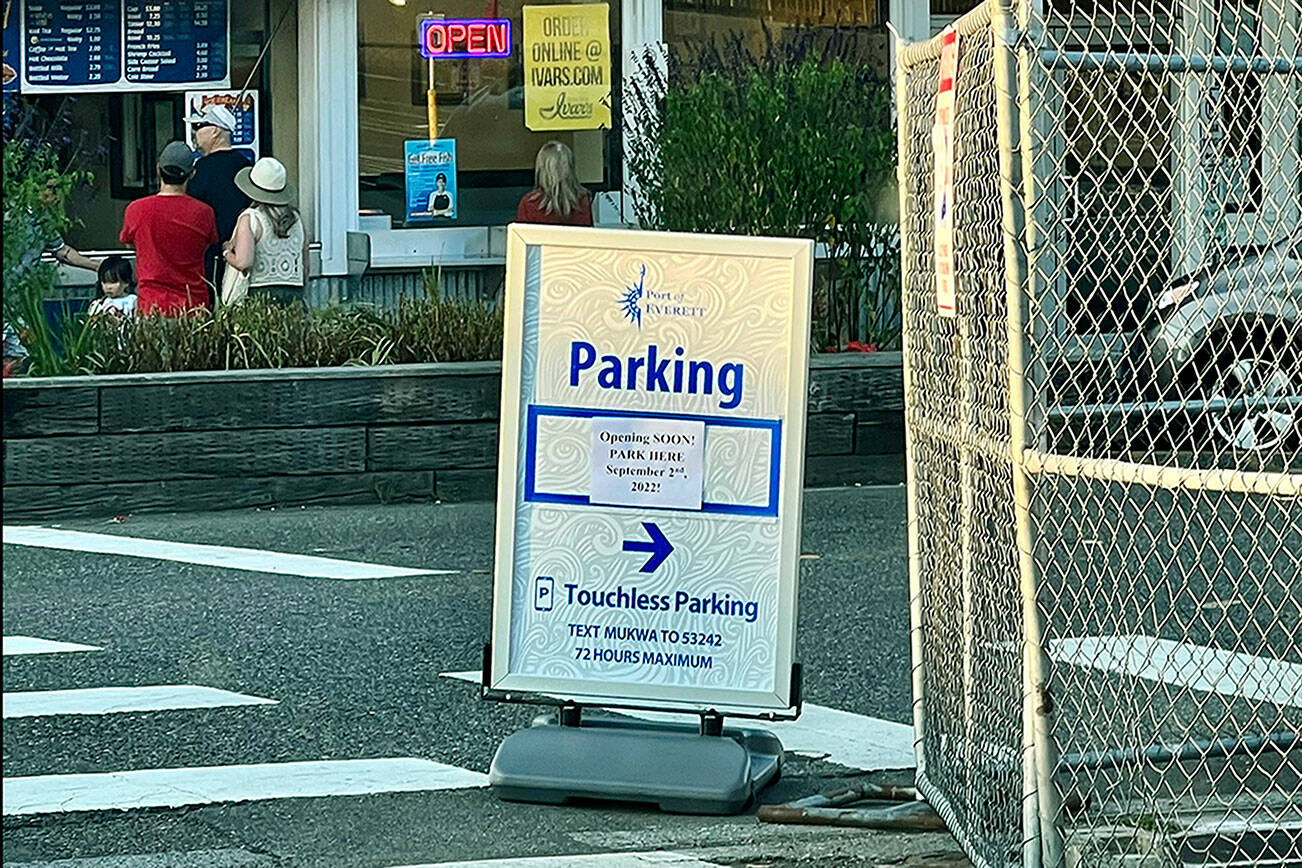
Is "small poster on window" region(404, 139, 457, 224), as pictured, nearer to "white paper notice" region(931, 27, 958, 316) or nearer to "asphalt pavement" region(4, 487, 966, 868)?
"asphalt pavement" region(4, 487, 966, 868)

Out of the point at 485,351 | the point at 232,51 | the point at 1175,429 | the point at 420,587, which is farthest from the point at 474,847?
the point at 232,51

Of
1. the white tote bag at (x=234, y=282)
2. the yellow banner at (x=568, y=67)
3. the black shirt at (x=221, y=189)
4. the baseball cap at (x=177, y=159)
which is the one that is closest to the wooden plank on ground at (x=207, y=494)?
the baseball cap at (x=177, y=159)

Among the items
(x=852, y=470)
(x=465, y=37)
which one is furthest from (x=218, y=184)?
(x=852, y=470)

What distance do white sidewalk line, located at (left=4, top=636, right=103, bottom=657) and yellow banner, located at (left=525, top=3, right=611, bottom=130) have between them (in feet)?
28.4

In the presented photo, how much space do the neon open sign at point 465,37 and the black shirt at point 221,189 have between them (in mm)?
1860

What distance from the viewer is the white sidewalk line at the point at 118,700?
693 centimetres

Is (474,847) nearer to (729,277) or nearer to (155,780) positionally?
(155,780)

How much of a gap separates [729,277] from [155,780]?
2.09 meters

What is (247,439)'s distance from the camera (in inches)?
437

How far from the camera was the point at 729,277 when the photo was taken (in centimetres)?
571

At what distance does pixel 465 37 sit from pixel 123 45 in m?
2.41

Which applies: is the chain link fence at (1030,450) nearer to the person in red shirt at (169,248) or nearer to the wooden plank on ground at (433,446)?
the wooden plank on ground at (433,446)

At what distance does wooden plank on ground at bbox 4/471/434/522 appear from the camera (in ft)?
35.3

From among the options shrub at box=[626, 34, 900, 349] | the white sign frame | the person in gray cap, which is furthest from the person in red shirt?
the white sign frame
